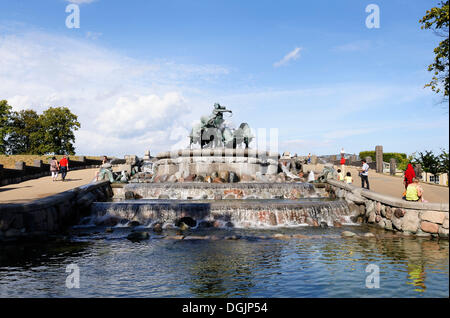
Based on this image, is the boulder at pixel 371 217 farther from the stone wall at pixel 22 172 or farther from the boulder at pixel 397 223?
the stone wall at pixel 22 172

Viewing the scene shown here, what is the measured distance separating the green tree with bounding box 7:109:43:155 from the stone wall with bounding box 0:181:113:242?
54.2m

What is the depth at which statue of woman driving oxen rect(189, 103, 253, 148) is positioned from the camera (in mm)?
26984

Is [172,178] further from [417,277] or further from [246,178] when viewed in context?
[417,277]

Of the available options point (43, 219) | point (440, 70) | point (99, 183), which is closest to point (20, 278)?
point (43, 219)

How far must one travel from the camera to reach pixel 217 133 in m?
27.0

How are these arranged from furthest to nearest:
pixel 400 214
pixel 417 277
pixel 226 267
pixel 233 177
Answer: pixel 233 177 → pixel 400 214 → pixel 226 267 → pixel 417 277

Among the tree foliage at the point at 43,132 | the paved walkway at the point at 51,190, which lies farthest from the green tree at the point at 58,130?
the paved walkway at the point at 51,190

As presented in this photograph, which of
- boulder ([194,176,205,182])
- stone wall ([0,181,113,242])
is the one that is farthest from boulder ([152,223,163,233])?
boulder ([194,176,205,182])

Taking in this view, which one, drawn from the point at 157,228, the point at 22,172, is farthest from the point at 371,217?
the point at 22,172

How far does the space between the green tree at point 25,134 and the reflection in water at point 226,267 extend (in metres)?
59.9

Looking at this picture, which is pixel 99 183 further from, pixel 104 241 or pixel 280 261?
pixel 280 261

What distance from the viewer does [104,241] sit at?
1066 cm

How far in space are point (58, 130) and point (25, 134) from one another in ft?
20.2
